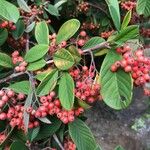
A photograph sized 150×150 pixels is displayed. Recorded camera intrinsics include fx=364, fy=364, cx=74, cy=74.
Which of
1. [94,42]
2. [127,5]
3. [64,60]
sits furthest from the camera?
[127,5]

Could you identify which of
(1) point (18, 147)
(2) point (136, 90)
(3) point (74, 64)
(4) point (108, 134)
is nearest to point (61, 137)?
(1) point (18, 147)

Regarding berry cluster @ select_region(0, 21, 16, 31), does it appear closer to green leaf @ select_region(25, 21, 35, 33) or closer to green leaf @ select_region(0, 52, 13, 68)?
green leaf @ select_region(25, 21, 35, 33)

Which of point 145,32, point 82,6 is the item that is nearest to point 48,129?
point 82,6

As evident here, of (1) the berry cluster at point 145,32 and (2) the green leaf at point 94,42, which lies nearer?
(2) the green leaf at point 94,42

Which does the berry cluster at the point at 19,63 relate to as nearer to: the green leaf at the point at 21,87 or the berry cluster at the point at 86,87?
the green leaf at the point at 21,87

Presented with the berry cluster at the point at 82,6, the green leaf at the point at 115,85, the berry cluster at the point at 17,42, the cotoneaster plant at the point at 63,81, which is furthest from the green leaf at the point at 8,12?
the berry cluster at the point at 82,6

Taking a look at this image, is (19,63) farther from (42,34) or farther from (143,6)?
(143,6)
